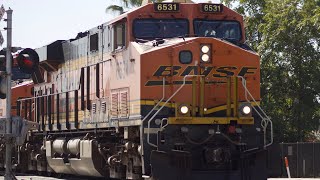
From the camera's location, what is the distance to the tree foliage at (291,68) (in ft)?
105

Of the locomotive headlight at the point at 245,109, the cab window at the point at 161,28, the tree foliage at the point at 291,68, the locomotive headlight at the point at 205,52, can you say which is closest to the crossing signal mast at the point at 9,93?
the cab window at the point at 161,28

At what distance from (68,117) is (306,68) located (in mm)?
14290

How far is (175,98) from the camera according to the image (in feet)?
52.6

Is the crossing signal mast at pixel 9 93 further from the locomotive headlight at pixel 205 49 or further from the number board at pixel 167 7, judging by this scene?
the locomotive headlight at pixel 205 49

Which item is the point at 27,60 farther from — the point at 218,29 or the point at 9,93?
the point at 218,29

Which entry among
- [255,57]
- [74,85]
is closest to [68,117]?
[74,85]

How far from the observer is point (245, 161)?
51.7 ft

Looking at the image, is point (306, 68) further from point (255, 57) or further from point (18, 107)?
point (255, 57)

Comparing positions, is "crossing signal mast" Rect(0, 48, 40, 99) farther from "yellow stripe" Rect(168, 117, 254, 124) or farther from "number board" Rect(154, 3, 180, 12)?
"yellow stripe" Rect(168, 117, 254, 124)

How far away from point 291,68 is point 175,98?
1779 cm

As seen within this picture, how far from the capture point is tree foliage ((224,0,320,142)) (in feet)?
105

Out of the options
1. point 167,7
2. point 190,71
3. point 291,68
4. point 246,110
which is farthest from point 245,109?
point 291,68

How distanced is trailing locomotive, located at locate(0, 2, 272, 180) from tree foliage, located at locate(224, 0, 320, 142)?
14.6 meters

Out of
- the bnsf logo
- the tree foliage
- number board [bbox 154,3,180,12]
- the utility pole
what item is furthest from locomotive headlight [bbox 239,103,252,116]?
the tree foliage
